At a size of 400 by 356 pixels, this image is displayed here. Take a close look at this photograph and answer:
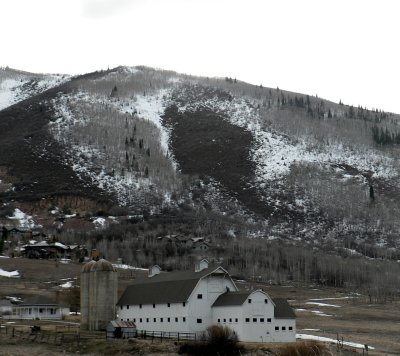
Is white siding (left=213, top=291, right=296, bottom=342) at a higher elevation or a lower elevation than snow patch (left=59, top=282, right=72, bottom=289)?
lower

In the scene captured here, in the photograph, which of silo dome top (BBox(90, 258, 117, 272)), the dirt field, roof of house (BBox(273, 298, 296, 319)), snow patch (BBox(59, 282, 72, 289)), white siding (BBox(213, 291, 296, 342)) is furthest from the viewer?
snow patch (BBox(59, 282, 72, 289))

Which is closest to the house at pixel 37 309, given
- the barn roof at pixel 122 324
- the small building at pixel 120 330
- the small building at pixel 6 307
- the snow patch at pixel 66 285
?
the small building at pixel 6 307

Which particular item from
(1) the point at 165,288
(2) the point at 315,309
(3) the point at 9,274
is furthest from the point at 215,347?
(3) the point at 9,274

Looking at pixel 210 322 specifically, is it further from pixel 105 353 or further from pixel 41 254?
pixel 41 254

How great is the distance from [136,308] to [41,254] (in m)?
81.8

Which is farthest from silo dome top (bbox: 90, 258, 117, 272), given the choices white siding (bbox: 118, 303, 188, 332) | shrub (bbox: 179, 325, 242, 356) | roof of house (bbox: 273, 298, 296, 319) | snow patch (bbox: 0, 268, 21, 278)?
snow patch (bbox: 0, 268, 21, 278)

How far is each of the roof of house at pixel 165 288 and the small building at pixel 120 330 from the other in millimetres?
4810

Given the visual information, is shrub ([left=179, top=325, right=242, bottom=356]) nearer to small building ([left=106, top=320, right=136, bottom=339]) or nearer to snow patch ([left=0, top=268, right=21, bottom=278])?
small building ([left=106, top=320, right=136, bottom=339])

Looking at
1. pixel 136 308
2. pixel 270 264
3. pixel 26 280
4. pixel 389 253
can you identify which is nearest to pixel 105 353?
pixel 136 308

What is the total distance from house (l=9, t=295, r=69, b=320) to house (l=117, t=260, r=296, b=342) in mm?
15853

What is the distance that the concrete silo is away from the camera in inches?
2953

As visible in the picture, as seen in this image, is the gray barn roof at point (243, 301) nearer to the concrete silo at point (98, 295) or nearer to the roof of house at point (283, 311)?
the roof of house at point (283, 311)

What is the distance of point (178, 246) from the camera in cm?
17062

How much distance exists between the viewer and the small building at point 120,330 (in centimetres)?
6694
